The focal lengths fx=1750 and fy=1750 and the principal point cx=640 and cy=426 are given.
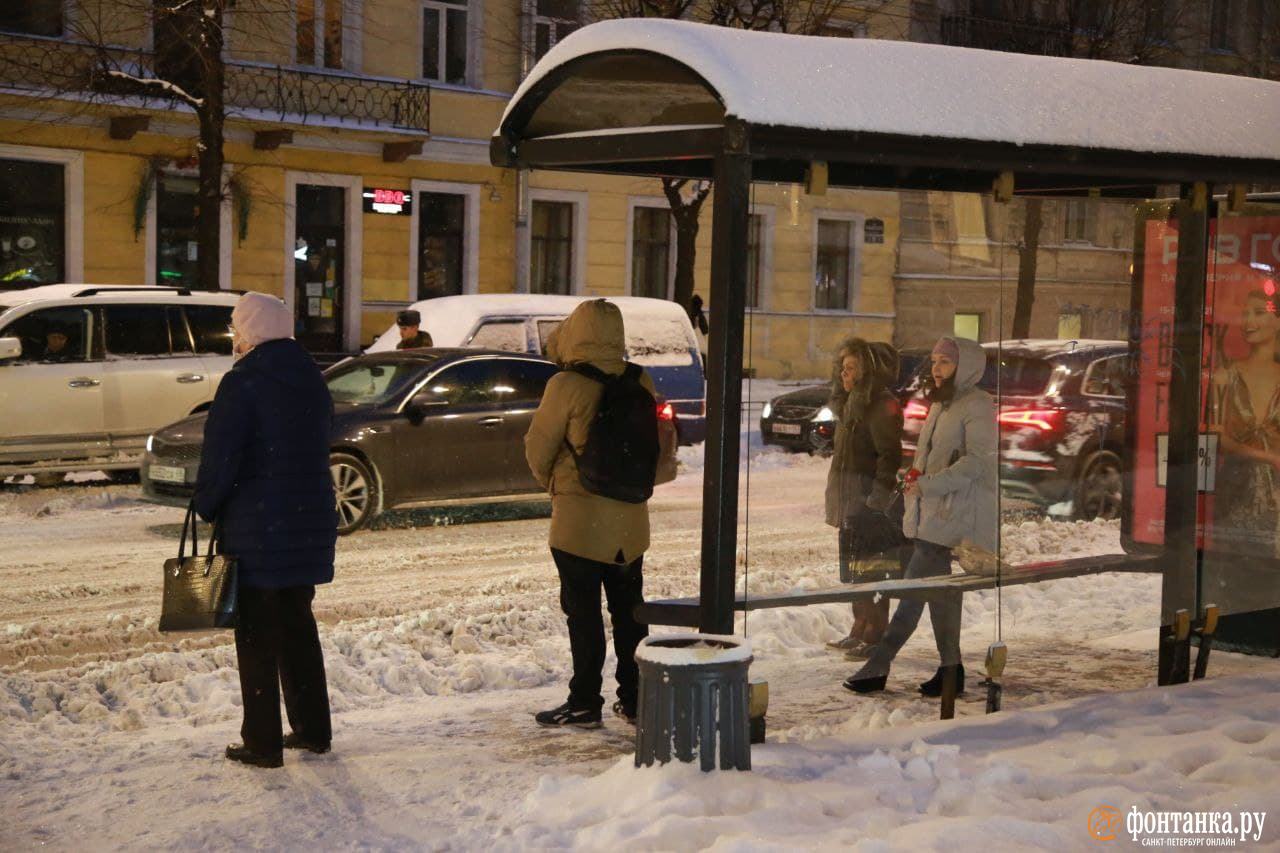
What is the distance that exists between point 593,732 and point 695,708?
5.17ft

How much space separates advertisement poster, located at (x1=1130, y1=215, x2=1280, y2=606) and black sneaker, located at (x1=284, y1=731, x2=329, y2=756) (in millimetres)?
4446

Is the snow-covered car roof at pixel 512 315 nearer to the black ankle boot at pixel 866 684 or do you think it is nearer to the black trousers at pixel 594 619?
the black ankle boot at pixel 866 684

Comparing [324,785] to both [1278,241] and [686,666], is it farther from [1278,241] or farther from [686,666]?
[1278,241]

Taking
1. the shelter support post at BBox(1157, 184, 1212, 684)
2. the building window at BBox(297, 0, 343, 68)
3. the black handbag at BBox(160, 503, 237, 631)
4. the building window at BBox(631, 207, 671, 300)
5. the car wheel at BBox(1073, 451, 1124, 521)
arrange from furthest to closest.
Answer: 1. the building window at BBox(631, 207, 671, 300)
2. the building window at BBox(297, 0, 343, 68)
3. the car wheel at BBox(1073, 451, 1124, 521)
4. the shelter support post at BBox(1157, 184, 1212, 684)
5. the black handbag at BBox(160, 503, 237, 631)

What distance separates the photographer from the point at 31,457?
1574 cm

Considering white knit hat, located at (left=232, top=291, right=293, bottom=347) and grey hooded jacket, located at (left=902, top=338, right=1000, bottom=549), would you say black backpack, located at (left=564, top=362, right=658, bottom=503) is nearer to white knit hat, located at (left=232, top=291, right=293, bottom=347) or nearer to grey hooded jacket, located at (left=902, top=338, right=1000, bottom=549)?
white knit hat, located at (left=232, top=291, right=293, bottom=347)

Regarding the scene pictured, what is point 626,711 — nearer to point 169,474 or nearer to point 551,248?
point 169,474

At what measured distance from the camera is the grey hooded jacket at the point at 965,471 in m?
8.14

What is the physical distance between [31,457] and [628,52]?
422 inches

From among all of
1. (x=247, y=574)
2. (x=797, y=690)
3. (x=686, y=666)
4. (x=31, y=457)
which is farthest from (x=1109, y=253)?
(x=31, y=457)

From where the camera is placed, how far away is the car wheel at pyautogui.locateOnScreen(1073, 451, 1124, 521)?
8.98 m

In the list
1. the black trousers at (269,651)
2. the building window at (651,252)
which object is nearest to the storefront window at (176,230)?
the building window at (651,252)

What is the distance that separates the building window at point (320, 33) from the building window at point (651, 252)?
656 centimetres

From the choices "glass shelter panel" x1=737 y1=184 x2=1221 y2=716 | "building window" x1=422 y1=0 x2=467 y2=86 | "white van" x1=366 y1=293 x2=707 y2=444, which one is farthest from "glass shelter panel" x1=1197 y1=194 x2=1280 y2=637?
"building window" x1=422 y1=0 x2=467 y2=86
